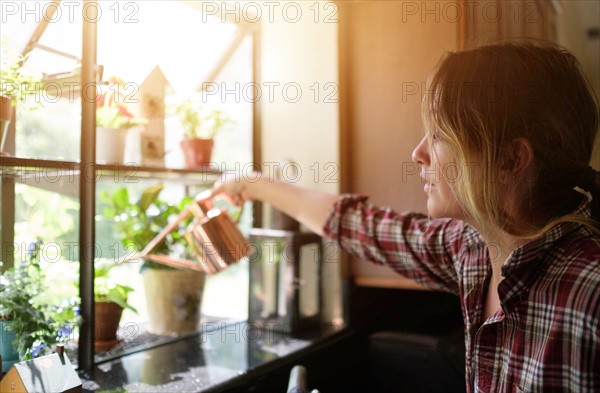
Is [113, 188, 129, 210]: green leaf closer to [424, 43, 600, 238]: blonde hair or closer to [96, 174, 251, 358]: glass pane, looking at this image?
[96, 174, 251, 358]: glass pane

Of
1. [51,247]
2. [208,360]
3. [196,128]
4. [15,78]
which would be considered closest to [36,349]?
[51,247]

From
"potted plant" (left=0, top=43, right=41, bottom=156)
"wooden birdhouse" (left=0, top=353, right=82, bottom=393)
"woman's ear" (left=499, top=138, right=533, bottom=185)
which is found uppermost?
"potted plant" (left=0, top=43, right=41, bottom=156)

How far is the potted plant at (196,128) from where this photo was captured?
4.87 feet

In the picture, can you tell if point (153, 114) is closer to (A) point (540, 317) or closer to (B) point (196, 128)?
(B) point (196, 128)

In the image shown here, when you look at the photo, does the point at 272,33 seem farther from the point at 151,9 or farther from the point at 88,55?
the point at 88,55

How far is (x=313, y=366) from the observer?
143 centimetres

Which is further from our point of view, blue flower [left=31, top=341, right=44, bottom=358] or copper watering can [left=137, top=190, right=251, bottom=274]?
copper watering can [left=137, top=190, right=251, bottom=274]

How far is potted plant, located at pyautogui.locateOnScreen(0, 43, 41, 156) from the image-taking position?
103cm

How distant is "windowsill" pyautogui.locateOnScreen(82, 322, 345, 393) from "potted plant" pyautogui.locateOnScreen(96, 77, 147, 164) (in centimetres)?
46

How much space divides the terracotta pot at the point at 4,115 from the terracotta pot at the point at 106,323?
401 mm

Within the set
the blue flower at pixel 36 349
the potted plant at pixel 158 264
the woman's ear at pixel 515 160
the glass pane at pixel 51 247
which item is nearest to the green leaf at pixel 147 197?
the potted plant at pixel 158 264

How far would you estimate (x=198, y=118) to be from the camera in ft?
4.94

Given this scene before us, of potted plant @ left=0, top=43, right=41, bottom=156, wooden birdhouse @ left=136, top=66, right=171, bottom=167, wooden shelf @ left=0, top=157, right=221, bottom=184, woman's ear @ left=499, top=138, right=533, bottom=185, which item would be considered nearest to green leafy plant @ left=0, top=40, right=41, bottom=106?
potted plant @ left=0, top=43, right=41, bottom=156

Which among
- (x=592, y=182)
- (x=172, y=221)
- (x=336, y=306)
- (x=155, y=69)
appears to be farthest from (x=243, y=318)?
(x=592, y=182)
